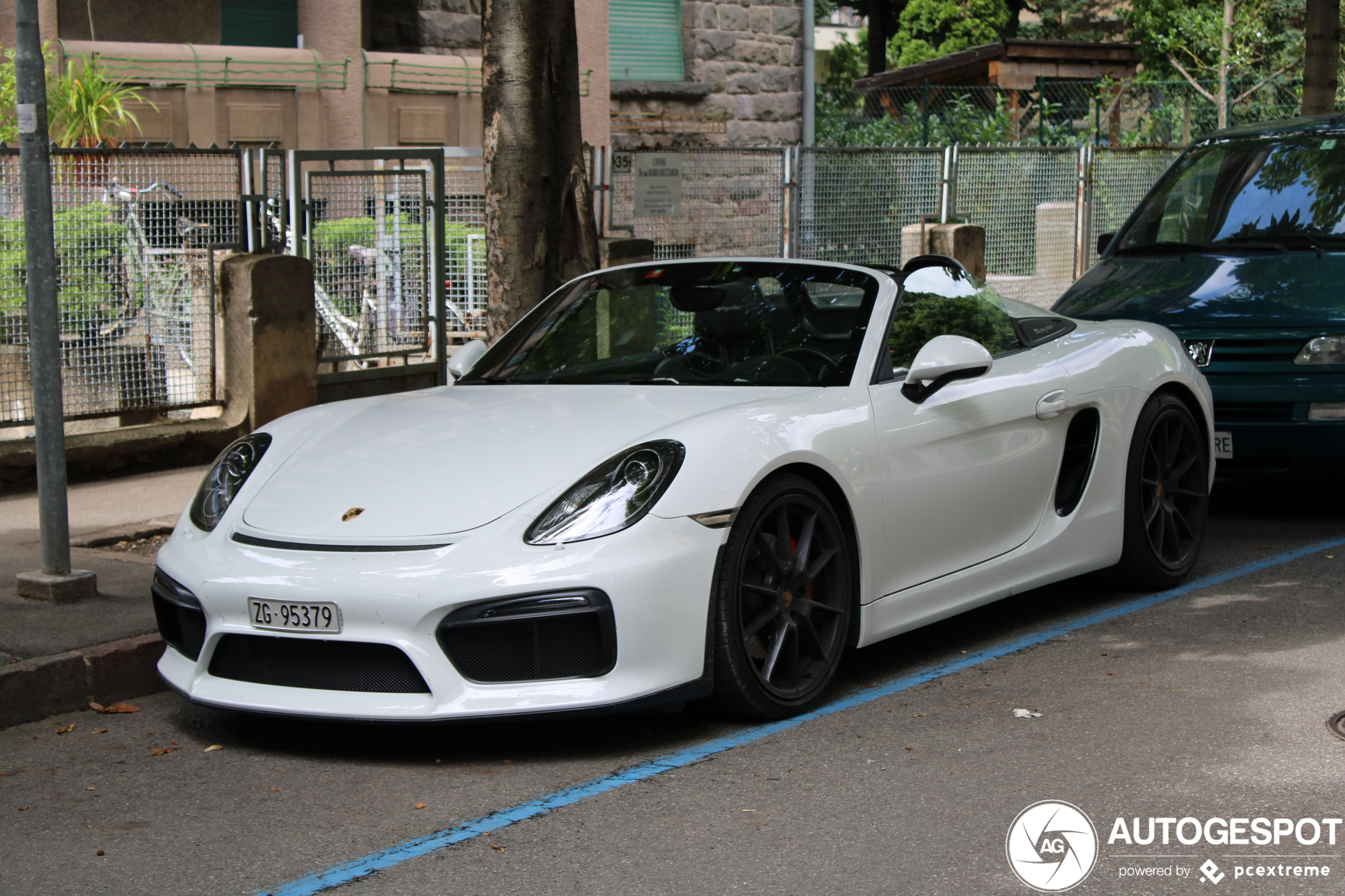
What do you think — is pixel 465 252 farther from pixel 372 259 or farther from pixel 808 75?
pixel 808 75

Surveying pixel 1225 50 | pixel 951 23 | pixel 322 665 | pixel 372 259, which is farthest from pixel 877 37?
pixel 322 665

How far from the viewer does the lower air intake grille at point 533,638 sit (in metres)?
4.11

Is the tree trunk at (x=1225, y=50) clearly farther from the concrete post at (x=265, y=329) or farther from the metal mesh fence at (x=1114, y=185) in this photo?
the concrete post at (x=265, y=329)

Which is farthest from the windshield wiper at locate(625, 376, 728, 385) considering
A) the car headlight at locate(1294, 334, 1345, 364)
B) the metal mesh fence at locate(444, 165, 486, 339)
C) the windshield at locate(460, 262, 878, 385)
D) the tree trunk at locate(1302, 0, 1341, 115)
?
the tree trunk at locate(1302, 0, 1341, 115)

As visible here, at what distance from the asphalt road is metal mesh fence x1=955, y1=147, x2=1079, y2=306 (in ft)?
31.7

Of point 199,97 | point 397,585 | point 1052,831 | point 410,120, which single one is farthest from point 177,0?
point 1052,831

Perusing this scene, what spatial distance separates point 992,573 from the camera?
17.7 feet

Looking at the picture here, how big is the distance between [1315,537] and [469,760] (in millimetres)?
4783

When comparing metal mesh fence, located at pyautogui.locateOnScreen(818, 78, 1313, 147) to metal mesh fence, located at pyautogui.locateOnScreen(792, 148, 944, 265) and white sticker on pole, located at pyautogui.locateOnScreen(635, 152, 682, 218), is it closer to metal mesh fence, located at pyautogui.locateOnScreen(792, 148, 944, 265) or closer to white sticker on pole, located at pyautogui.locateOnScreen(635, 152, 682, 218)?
metal mesh fence, located at pyautogui.locateOnScreen(792, 148, 944, 265)

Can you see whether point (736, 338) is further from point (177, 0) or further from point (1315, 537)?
point (177, 0)

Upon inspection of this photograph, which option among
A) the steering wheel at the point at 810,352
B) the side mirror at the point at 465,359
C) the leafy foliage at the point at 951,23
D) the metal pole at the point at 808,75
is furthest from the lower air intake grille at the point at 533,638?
the leafy foliage at the point at 951,23
